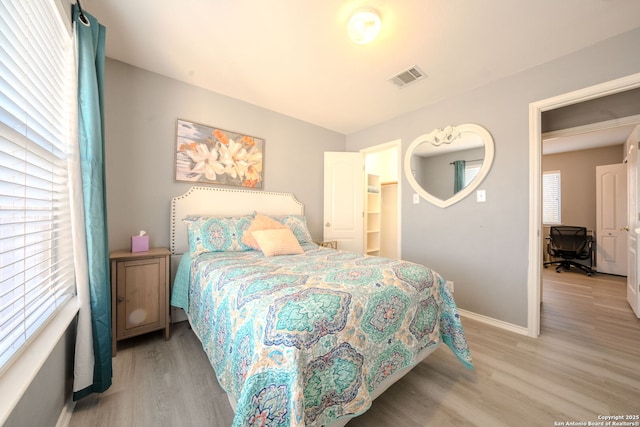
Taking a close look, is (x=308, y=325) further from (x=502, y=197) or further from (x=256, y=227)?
(x=502, y=197)

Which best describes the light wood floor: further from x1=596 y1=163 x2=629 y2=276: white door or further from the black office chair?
x1=596 y1=163 x2=629 y2=276: white door

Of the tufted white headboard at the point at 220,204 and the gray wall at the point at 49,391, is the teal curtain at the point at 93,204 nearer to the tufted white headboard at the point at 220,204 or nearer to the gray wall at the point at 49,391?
the gray wall at the point at 49,391

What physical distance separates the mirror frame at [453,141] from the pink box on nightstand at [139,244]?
117 inches

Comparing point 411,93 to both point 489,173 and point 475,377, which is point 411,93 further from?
point 475,377

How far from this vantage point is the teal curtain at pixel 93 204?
133 centimetres

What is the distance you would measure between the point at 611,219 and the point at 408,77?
16.9 ft

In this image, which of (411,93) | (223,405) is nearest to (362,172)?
(411,93)

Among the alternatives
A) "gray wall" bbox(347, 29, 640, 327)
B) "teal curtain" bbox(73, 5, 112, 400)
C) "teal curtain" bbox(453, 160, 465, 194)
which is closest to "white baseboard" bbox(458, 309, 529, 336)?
"gray wall" bbox(347, 29, 640, 327)

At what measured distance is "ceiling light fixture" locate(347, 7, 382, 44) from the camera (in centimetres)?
155

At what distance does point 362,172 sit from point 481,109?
1664 millimetres

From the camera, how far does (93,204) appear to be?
1.35m

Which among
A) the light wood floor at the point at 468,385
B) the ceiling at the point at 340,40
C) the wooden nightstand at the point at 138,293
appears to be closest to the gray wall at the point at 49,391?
the light wood floor at the point at 468,385

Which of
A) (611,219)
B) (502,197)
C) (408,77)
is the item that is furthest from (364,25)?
(611,219)

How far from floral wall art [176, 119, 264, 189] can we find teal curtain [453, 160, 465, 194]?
91.6 inches
